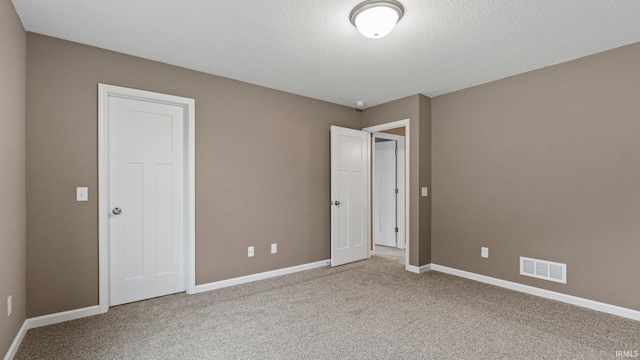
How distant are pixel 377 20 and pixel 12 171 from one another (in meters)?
2.80

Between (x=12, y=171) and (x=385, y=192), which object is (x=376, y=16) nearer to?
(x=12, y=171)

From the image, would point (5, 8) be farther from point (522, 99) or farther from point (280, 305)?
point (522, 99)

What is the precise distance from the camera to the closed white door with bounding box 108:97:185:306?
9.74 ft

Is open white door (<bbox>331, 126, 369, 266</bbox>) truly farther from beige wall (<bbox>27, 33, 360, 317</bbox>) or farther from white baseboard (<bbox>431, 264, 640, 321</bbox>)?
white baseboard (<bbox>431, 264, 640, 321</bbox>)

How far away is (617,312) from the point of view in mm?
2793

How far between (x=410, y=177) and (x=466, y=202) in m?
0.77

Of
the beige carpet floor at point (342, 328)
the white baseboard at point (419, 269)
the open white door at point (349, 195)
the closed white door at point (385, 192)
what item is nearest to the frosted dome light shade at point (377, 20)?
the open white door at point (349, 195)

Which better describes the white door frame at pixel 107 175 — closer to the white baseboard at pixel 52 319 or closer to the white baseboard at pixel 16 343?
the white baseboard at pixel 52 319

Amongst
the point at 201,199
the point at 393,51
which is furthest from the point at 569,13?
the point at 201,199

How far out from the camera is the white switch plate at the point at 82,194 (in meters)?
2.73

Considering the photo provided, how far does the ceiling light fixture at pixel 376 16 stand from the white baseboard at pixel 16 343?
3.29 meters

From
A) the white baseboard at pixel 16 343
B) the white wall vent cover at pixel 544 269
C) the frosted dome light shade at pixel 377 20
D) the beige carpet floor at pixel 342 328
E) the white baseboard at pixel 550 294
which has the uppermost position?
the frosted dome light shade at pixel 377 20

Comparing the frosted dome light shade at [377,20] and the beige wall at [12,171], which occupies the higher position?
the frosted dome light shade at [377,20]

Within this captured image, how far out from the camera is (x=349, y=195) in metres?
4.67
